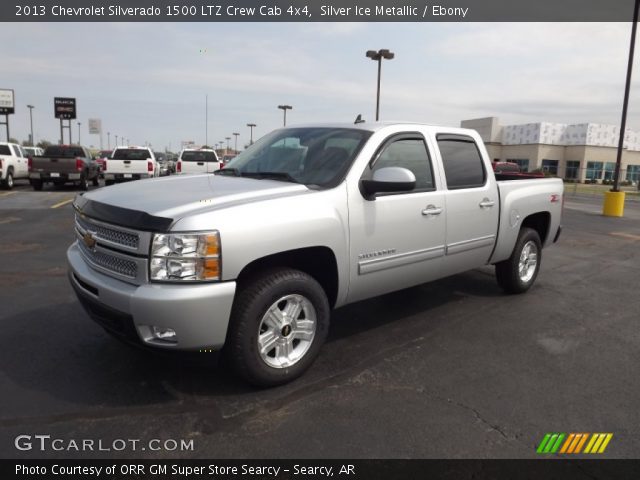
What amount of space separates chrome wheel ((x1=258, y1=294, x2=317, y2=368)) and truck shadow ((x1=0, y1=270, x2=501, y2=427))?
0.21 meters

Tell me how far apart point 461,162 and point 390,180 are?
62.2 inches

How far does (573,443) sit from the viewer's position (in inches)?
111

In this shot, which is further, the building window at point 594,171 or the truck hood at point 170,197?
the building window at point 594,171

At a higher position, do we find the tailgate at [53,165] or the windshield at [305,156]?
the windshield at [305,156]

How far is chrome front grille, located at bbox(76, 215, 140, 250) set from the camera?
3.00 metres

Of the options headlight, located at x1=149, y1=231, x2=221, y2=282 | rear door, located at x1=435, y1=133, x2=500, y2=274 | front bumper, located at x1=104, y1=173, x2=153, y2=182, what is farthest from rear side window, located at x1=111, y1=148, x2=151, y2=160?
headlight, located at x1=149, y1=231, x2=221, y2=282

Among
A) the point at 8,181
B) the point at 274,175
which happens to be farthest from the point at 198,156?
the point at 274,175

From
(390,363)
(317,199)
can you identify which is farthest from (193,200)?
(390,363)

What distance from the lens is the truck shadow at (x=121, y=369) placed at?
3.12 m

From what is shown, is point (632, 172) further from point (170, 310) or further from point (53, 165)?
point (170, 310)

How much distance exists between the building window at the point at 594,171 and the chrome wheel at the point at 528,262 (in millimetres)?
58159

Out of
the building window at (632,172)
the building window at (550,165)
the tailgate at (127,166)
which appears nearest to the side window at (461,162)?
the tailgate at (127,166)

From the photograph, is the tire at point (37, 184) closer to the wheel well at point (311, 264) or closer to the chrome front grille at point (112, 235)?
the chrome front grille at point (112, 235)
